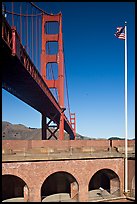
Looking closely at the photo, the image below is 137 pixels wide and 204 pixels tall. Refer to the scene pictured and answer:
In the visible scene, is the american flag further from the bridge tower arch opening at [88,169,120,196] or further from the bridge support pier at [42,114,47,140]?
the bridge support pier at [42,114,47,140]

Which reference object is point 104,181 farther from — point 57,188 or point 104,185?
point 57,188

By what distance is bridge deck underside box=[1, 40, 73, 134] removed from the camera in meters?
12.8

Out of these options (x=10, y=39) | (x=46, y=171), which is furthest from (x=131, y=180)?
(x=10, y=39)

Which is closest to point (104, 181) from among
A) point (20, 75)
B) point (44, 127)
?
point (20, 75)

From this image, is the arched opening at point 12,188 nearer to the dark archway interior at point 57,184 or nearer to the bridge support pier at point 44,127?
the dark archway interior at point 57,184

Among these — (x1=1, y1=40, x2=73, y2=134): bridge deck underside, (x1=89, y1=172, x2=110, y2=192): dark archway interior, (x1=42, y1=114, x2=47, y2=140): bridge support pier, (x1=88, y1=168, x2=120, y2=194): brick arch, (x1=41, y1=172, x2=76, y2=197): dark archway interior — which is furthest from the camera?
(x1=42, y1=114, x2=47, y2=140): bridge support pier

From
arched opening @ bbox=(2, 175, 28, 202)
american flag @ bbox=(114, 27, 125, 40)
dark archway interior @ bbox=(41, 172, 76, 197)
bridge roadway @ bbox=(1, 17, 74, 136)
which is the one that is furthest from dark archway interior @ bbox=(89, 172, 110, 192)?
american flag @ bbox=(114, 27, 125, 40)

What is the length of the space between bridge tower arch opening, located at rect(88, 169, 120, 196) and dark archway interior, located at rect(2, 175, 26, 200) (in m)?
4.90

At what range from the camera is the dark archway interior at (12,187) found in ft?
48.9

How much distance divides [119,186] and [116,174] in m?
0.73

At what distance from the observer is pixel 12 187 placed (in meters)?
15.1

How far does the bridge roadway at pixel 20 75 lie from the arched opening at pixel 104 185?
7.91 meters

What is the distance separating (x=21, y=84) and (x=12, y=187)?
7.19 meters

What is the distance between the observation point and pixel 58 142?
19.3m
